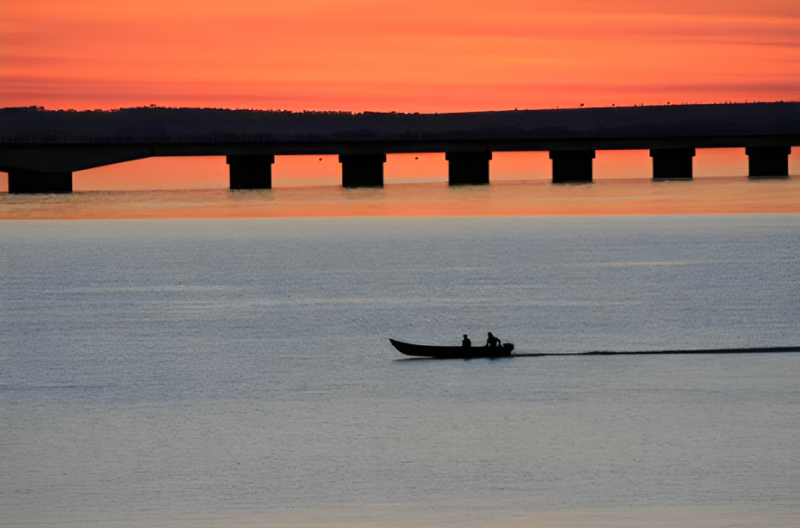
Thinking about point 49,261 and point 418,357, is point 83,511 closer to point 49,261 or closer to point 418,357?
point 418,357

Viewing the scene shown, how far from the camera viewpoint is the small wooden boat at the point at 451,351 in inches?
1655

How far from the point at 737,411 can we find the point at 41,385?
18291 mm

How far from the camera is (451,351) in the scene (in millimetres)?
42812

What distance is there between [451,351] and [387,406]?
9.04 m

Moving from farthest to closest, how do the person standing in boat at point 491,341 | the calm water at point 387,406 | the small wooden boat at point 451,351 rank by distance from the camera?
the small wooden boat at point 451,351, the person standing in boat at point 491,341, the calm water at point 387,406

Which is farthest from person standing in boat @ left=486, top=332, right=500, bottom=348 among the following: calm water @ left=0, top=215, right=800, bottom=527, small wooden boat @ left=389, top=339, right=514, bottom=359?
calm water @ left=0, top=215, right=800, bottom=527

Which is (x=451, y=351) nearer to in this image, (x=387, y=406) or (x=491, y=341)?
(x=491, y=341)

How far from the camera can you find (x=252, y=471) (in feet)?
85.6

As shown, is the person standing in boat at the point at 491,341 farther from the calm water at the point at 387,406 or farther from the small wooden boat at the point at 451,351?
the calm water at the point at 387,406

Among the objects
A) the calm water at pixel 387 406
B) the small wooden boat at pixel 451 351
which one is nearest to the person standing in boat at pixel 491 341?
the small wooden boat at pixel 451 351

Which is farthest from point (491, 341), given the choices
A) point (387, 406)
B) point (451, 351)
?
point (387, 406)

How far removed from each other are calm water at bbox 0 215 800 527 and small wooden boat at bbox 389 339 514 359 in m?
0.42

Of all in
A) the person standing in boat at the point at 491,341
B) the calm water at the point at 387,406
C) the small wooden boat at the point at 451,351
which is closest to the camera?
the calm water at the point at 387,406

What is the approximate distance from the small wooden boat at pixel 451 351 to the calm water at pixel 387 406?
422 mm
